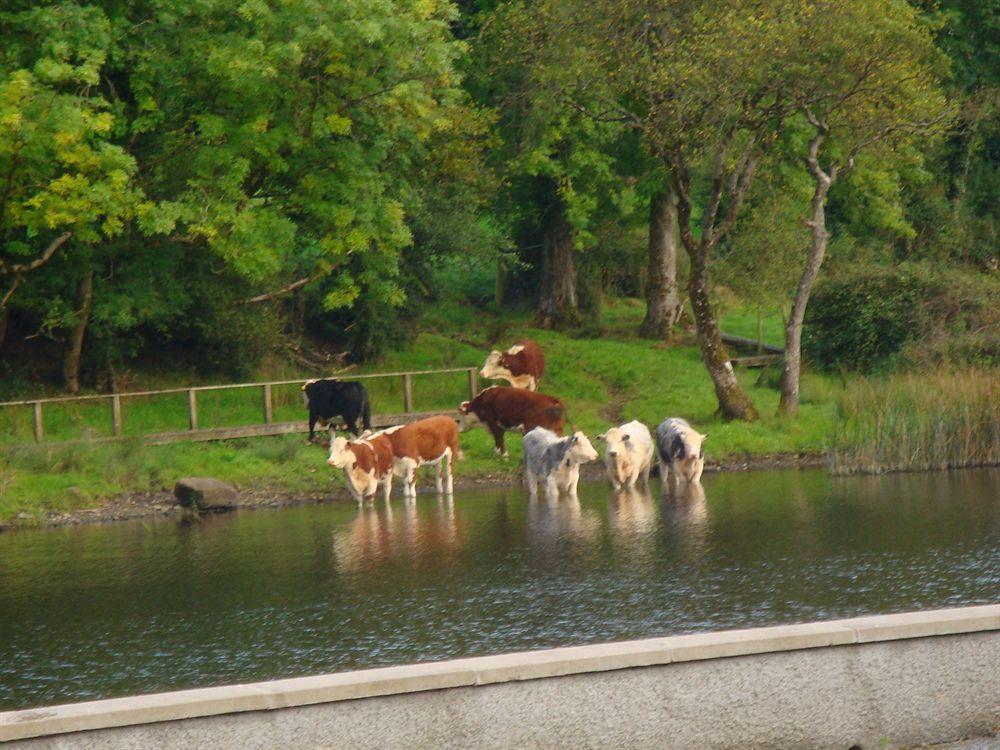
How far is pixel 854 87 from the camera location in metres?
29.6

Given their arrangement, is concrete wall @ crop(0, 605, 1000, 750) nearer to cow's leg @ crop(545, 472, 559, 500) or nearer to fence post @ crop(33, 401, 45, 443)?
cow's leg @ crop(545, 472, 559, 500)

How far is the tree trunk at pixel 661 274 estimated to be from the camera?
39.3 metres

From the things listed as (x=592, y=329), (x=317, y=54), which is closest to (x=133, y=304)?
(x=317, y=54)

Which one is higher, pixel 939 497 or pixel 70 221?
pixel 70 221

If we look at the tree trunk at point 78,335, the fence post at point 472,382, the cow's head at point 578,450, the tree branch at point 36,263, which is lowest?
the cow's head at point 578,450

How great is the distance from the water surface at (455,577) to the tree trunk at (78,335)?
7041 millimetres

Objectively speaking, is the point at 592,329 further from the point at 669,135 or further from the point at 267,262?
the point at 267,262

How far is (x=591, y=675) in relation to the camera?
28.6ft

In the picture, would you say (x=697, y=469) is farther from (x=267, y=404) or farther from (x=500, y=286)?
(x=500, y=286)

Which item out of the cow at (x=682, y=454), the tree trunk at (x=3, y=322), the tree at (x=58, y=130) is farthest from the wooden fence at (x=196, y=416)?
the cow at (x=682, y=454)

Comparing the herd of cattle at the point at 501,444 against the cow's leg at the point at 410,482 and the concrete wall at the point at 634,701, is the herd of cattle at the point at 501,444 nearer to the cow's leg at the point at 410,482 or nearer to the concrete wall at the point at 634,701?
the cow's leg at the point at 410,482

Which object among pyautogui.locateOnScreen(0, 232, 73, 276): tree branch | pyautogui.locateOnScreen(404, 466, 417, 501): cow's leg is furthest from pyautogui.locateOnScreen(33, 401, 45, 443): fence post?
pyautogui.locateOnScreen(404, 466, 417, 501): cow's leg

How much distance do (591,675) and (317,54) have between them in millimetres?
21637

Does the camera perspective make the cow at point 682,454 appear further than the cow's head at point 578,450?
Yes
